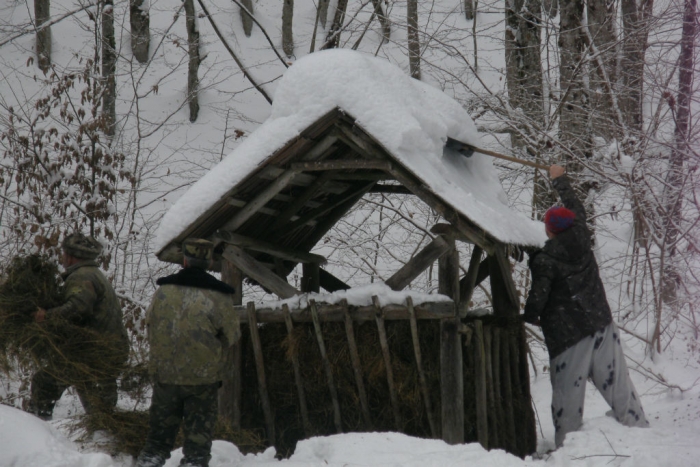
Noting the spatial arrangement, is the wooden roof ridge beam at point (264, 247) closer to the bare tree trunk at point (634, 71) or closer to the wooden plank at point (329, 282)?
the wooden plank at point (329, 282)

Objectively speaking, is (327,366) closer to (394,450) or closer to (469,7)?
(394,450)

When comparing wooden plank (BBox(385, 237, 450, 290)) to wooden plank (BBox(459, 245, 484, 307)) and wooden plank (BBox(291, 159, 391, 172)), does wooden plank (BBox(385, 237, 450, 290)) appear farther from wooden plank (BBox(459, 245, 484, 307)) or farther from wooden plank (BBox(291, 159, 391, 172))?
wooden plank (BBox(291, 159, 391, 172))

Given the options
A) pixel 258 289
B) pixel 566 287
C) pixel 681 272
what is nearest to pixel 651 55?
pixel 681 272

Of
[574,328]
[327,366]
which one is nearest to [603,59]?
[574,328]

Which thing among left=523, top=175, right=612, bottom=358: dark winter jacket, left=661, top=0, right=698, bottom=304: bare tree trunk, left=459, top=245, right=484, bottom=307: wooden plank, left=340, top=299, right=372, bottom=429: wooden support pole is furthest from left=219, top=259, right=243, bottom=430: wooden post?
left=661, top=0, right=698, bottom=304: bare tree trunk

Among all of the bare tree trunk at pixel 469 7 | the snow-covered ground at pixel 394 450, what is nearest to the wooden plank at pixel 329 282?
the snow-covered ground at pixel 394 450

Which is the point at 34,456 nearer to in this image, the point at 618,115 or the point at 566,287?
the point at 566,287

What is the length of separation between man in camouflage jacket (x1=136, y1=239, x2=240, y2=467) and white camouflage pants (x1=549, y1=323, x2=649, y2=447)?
115 inches

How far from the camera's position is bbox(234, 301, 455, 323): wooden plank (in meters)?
5.93

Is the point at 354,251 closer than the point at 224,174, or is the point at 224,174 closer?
the point at 224,174

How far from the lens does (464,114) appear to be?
7289 mm

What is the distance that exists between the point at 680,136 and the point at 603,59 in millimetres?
2780

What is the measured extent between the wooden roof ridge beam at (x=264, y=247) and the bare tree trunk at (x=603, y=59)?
4634 mm

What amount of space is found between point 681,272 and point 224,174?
584 centimetres
